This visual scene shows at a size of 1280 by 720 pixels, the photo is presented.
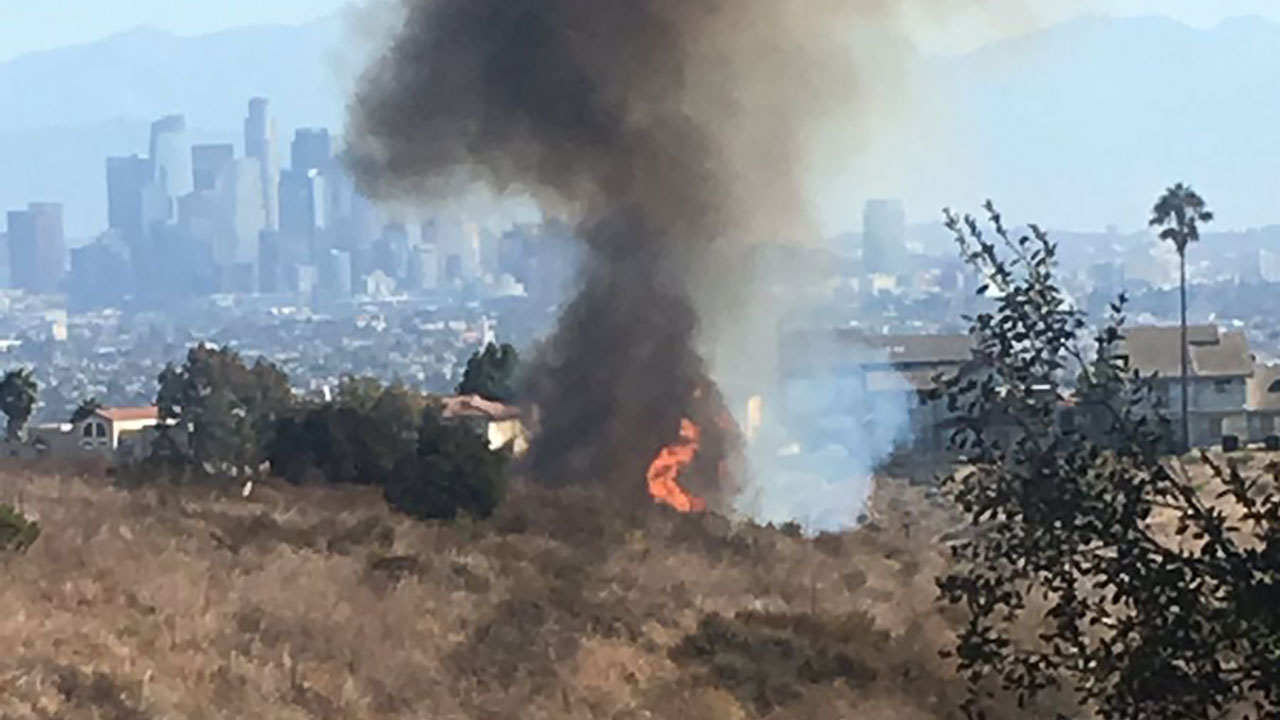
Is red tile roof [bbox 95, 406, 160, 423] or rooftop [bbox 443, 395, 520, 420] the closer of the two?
rooftop [bbox 443, 395, 520, 420]

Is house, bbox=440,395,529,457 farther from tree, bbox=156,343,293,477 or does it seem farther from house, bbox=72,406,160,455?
house, bbox=72,406,160,455

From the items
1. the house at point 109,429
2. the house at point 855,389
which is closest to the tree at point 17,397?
the house at point 109,429

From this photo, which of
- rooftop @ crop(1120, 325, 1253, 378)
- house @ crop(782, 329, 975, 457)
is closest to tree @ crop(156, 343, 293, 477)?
house @ crop(782, 329, 975, 457)

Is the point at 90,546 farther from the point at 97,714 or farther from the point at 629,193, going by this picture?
the point at 629,193

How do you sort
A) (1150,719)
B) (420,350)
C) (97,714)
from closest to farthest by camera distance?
(1150,719), (97,714), (420,350)

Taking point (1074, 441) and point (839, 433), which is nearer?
point (1074, 441)

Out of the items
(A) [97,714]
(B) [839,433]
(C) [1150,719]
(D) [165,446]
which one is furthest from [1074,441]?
(B) [839,433]

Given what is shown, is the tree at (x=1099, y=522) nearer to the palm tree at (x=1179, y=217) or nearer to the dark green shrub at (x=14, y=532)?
the dark green shrub at (x=14, y=532)
